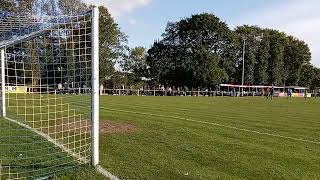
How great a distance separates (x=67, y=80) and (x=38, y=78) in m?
0.98

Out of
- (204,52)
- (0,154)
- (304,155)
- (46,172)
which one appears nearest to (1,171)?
(46,172)

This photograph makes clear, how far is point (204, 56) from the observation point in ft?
282

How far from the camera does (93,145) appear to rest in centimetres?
829

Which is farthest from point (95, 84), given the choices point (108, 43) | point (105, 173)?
point (108, 43)

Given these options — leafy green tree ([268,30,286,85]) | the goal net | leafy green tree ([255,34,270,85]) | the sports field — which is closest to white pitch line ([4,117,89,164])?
the goal net

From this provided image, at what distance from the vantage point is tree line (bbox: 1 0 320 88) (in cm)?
7946

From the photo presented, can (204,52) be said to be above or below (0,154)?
above

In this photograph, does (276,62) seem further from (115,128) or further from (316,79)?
(115,128)

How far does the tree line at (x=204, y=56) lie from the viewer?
79463 mm

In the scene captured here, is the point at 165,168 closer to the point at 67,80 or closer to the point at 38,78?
the point at 67,80

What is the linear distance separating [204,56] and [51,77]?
249 ft

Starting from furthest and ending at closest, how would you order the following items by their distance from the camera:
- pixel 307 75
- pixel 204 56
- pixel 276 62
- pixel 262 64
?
pixel 307 75
pixel 276 62
pixel 262 64
pixel 204 56

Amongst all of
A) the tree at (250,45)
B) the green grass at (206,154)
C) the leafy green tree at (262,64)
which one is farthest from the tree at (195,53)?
the green grass at (206,154)

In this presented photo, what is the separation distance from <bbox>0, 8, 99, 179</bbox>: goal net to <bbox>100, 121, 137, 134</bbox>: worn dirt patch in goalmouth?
902mm
